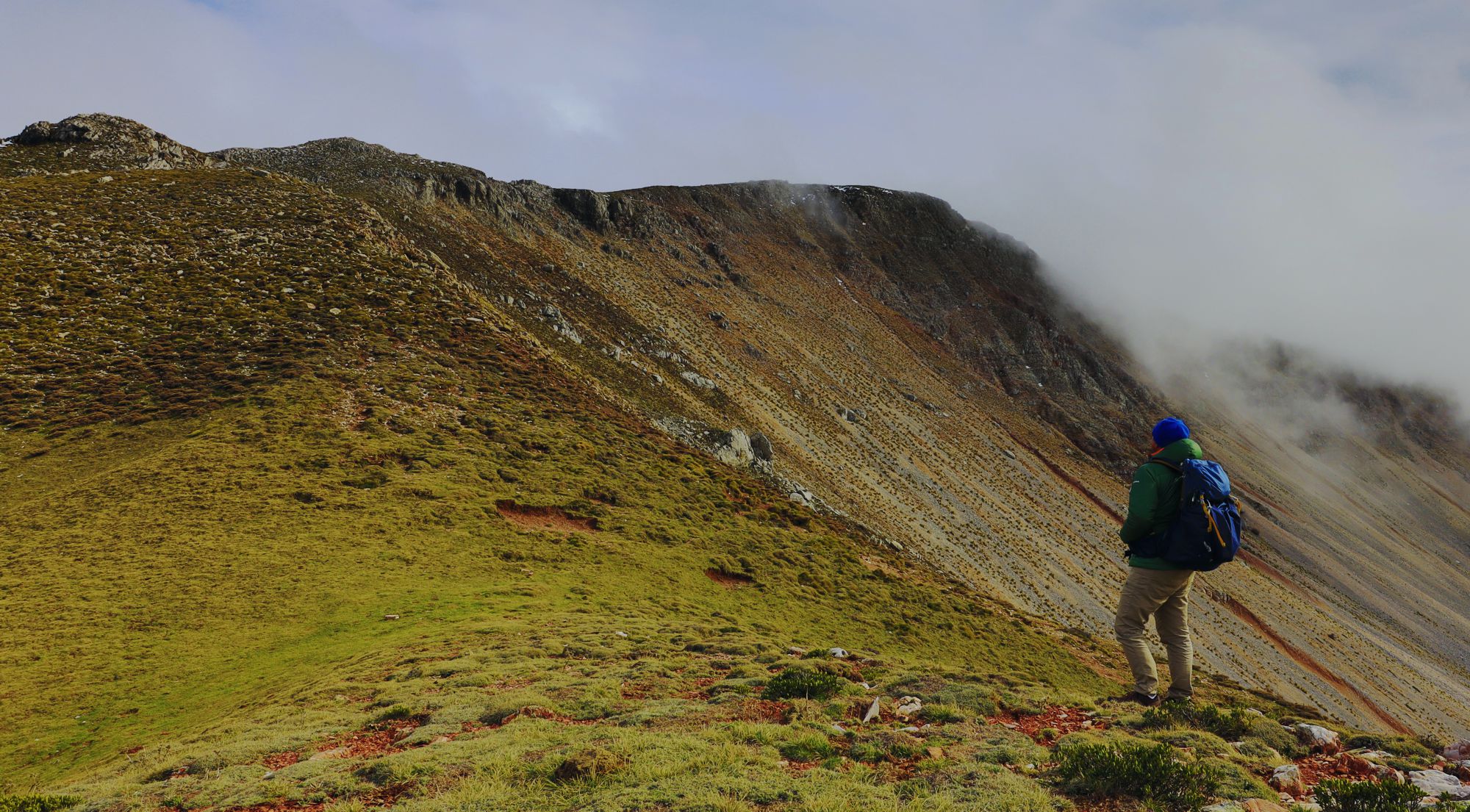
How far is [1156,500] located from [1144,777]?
126 inches

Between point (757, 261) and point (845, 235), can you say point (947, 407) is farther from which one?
point (845, 235)

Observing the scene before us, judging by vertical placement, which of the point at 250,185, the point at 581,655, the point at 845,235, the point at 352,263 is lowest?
the point at 581,655

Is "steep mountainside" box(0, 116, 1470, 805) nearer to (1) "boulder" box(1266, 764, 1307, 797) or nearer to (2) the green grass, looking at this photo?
(2) the green grass

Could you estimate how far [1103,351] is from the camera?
11506 cm

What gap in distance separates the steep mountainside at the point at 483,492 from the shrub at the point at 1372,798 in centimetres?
443

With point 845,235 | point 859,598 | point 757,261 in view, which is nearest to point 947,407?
point 757,261

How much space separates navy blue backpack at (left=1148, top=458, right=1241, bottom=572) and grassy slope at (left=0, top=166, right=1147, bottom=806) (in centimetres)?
352

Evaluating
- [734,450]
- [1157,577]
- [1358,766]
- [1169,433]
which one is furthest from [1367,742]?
[734,450]

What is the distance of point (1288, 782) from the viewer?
6453mm

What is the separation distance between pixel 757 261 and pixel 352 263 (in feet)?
220

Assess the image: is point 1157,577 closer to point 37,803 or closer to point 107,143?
point 37,803

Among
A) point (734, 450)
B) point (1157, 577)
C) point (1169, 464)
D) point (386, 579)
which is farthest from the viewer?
point (734, 450)

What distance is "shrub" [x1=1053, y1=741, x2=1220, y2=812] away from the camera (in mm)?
5977

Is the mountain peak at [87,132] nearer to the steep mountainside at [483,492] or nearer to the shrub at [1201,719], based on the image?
the steep mountainside at [483,492]
